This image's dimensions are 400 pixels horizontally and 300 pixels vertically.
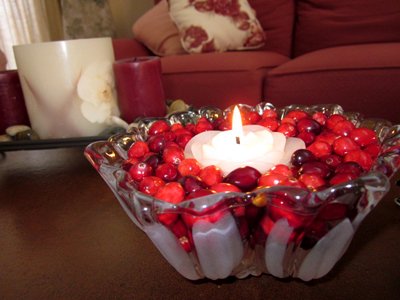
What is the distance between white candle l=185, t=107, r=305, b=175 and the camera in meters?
0.35

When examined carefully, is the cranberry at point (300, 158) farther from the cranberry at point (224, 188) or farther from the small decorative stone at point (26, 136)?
the small decorative stone at point (26, 136)

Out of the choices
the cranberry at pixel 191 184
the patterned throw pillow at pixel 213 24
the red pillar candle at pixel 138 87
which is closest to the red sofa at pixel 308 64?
the patterned throw pillow at pixel 213 24

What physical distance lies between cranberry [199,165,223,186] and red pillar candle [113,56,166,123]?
0.37 m

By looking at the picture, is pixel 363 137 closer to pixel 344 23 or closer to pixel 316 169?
pixel 316 169

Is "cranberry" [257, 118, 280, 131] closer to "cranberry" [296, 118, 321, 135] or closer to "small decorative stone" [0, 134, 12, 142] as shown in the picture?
"cranberry" [296, 118, 321, 135]

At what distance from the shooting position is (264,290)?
12.7 inches

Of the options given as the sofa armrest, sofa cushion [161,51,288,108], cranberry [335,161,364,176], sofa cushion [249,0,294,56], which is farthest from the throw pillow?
cranberry [335,161,364,176]

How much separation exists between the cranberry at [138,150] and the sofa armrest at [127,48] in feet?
4.26

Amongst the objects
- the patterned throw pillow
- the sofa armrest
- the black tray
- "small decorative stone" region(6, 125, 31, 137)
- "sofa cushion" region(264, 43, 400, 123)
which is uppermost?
the patterned throw pillow

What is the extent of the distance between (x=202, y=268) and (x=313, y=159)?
0.48 ft

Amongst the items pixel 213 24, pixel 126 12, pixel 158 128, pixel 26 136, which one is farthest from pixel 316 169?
pixel 126 12

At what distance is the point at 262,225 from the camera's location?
0.28m

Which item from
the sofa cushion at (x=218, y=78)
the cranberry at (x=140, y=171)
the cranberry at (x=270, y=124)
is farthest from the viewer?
the sofa cushion at (x=218, y=78)

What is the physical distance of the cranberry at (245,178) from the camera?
1.03 feet
